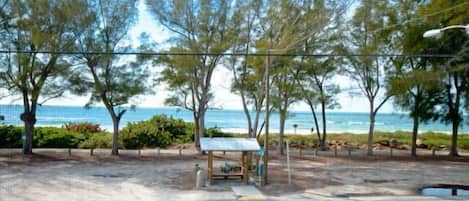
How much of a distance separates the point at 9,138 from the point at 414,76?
79.8 feet

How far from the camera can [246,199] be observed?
13.8 meters

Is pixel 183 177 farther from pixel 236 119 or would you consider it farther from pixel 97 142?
pixel 236 119

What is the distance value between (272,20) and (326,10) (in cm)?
281

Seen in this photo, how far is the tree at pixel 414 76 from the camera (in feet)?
83.6

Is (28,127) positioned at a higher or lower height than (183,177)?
higher

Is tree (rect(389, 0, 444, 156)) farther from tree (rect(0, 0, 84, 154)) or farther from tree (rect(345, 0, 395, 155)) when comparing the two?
tree (rect(0, 0, 84, 154))

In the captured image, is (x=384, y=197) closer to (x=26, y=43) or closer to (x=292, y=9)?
(x=292, y=9)

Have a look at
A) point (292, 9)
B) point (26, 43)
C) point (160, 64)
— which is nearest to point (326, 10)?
point (292, 9)

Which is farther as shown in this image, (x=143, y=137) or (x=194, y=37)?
(x=143, y=137)

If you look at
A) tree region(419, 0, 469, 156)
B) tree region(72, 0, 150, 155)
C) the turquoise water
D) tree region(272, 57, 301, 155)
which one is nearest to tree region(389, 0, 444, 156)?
tree region(419, 0, 469, 156)

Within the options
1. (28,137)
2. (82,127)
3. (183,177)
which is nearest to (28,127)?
(28,137)

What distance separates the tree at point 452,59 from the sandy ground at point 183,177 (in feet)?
9.52

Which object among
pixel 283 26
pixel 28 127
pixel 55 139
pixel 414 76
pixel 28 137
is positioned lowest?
pixel 55 139

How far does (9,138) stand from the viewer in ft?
94.6
